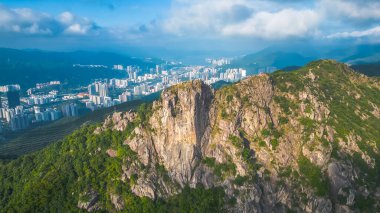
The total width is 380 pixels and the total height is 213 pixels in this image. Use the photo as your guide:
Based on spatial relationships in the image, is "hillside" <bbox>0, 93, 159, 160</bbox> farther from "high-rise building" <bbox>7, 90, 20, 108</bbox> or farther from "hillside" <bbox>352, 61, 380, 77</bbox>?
"hillside" <bbox>352, 61, 380, 77</bbox>

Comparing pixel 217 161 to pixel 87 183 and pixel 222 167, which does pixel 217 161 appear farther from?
pixel 87 183

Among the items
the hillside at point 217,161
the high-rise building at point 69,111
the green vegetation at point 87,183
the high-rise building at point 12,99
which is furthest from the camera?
the high-rise building at point 12,99

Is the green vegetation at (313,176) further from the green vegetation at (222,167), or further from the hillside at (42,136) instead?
the hillside at (42,136)

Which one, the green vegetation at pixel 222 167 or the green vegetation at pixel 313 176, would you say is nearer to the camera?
the green vegetation at pixel 313 176

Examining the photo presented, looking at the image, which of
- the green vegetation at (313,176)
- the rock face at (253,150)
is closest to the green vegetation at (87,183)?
the rock face at (253,150)

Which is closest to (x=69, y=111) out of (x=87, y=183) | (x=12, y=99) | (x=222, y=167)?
(x=12, y=99)

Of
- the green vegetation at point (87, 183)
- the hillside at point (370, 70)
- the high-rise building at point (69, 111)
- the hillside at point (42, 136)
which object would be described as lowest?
the high-rise building at point (69, 111)
